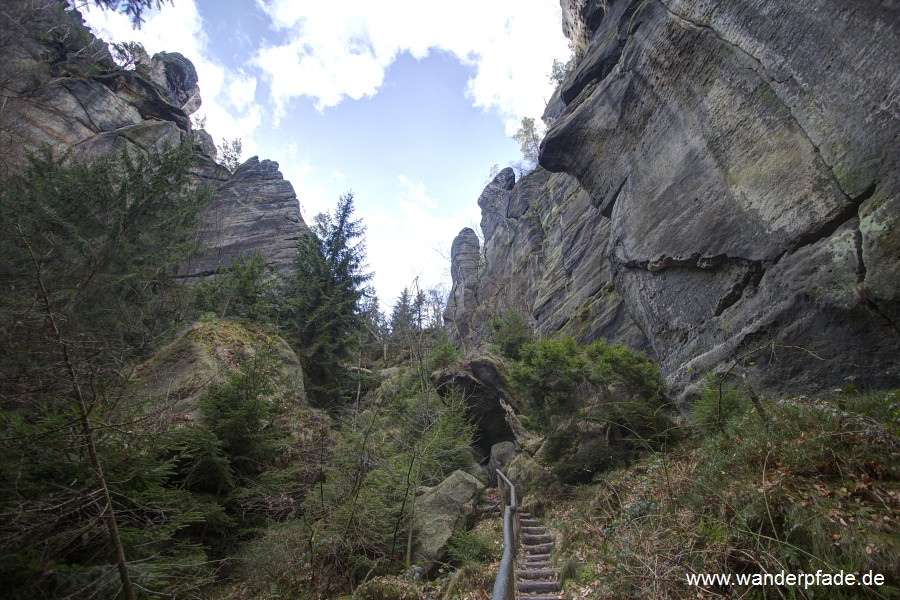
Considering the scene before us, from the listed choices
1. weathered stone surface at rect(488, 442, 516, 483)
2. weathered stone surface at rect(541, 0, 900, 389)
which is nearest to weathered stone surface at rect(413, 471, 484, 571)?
weathered stone surface at rect(488, 442, 516, 483)

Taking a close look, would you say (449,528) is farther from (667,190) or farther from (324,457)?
(667,190)

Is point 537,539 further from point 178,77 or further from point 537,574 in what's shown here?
point 178,77

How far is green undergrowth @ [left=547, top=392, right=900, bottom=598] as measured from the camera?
119 inches

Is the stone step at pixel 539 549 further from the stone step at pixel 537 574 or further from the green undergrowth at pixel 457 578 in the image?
the stone step at pixel 537 574

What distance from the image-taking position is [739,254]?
873 centimetres

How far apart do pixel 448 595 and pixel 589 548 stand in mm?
2291

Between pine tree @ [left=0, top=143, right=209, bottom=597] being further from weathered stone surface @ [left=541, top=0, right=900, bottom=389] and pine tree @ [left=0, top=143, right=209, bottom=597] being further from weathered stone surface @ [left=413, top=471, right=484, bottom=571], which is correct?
weathered stone surface @ [left=541, top=0, right=900, bottom=389]

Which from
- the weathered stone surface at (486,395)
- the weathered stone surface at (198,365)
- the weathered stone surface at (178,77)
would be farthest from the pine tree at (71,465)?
the weathered stone surface at (178,77)

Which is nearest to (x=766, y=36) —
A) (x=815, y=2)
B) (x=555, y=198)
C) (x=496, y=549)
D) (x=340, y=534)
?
(x=815, y=2)

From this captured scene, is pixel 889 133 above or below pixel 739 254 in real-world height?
above

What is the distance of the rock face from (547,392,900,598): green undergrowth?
113cm

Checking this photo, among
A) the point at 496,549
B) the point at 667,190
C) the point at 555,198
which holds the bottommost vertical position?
the point at 496,549

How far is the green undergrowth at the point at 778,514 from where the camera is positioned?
3.03m

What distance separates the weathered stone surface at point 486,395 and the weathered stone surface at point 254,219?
672 inches
